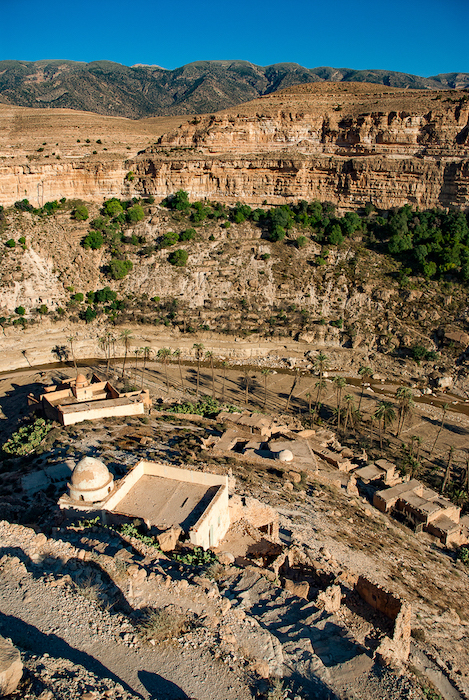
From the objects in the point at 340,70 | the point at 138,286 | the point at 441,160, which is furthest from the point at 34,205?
the point at 340,70

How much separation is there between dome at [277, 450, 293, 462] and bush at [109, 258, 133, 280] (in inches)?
1226

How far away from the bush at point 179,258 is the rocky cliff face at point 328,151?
34.0ft

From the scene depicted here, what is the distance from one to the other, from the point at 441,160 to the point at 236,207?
21.3m

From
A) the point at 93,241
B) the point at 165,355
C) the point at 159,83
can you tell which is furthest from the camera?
the point at 159,83

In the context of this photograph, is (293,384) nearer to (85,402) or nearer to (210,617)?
(85,402)

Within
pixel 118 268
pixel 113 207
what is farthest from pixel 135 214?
pixel 118 268

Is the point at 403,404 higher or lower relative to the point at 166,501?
lower

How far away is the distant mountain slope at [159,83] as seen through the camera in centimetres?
12325

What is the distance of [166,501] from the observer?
15742 mm

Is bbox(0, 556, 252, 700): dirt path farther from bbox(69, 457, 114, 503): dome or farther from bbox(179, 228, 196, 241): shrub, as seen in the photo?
bbox(179, 228, 196, 241): shrub

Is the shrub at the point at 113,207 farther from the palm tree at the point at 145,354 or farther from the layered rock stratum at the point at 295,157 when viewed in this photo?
the palm tree at the point at 145,354

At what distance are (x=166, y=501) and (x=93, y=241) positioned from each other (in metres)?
39.2

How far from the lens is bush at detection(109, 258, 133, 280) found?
159ft

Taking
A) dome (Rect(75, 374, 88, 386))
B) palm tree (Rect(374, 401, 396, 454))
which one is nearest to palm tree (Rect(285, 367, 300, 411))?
palm tree (Rect(374, 401, 396, 454))
